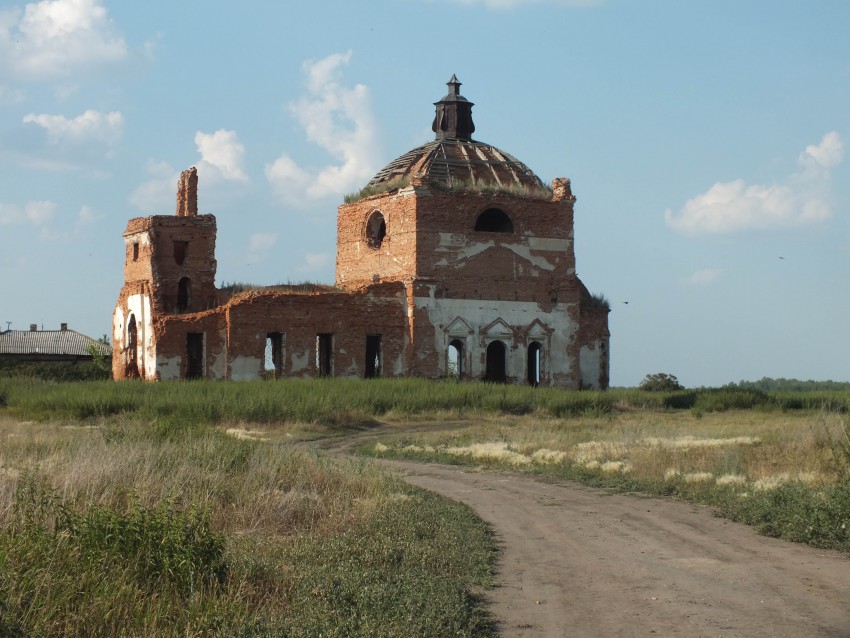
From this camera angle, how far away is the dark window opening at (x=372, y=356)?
114 feet

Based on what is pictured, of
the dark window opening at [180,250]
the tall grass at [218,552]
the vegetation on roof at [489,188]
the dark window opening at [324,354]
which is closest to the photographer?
the tall grass at [218,552]

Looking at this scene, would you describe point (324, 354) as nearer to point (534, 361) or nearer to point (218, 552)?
point (534, 361)

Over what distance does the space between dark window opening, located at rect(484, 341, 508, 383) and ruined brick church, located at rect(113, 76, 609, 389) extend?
44 mm

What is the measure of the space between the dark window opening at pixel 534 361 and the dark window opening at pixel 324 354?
21.6 feet

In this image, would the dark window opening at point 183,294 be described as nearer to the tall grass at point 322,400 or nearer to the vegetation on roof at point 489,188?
the tall grass at point 322,400

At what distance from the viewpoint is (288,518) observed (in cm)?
1130

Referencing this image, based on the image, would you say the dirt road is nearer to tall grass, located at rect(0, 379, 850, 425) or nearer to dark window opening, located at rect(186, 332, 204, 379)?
tall grass, located at rect(0, 379, 850, 425)

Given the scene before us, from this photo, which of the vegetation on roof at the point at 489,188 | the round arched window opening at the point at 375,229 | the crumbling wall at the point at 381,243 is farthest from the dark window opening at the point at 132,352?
the vegetation on roof at the point at 489,188

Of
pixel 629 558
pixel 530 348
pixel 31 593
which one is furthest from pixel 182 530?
pixel 530 348

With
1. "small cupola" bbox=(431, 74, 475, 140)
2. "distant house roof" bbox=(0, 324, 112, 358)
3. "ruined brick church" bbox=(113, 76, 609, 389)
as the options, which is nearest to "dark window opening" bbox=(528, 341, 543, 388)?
"ruined brick church" bbox=(113, 76, 609, 389)

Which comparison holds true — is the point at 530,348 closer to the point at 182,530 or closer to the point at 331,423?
the point at 331,423

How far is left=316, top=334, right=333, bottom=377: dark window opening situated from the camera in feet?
112

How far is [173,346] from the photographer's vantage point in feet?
106

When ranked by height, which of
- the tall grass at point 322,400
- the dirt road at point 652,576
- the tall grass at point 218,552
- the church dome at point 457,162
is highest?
the church dome at point 457,162
